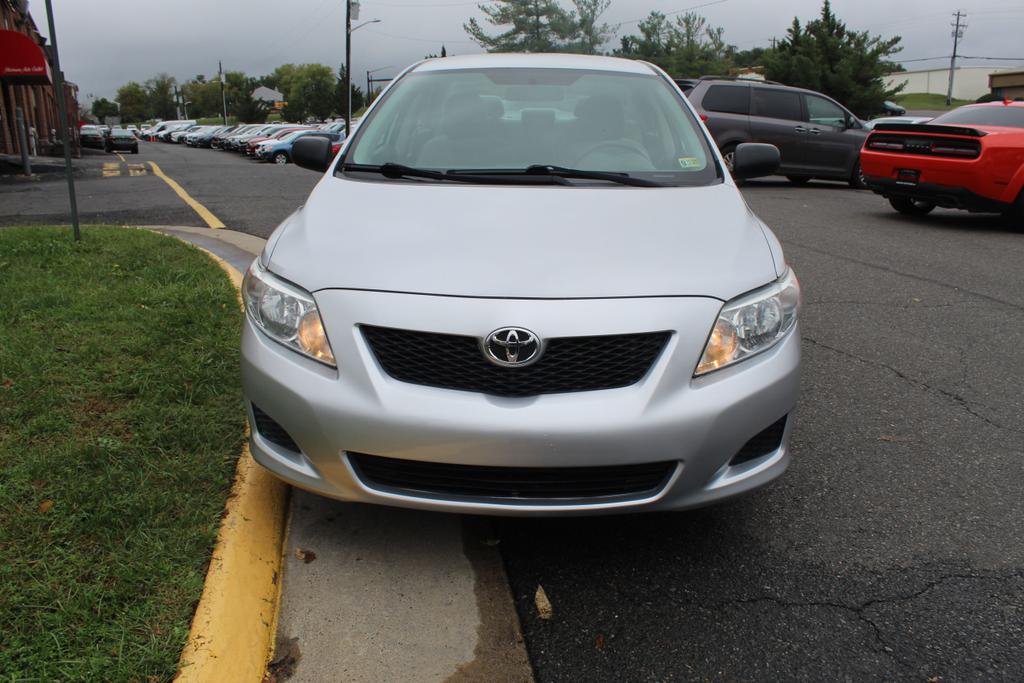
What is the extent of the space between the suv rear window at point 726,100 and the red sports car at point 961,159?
4675 mm

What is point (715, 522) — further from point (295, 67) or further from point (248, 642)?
point (295, 67)

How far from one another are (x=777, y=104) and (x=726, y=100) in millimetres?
897

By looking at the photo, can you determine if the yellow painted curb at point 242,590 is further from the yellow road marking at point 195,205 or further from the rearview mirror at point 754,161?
the yellow road marking at point 195,205

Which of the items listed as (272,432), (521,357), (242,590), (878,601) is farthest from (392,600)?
(878,601)

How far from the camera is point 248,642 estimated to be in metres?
2.34

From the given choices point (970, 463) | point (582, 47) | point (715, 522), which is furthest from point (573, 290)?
point (582, 47)

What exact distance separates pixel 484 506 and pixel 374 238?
93 cm

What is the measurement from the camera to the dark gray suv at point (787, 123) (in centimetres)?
1479

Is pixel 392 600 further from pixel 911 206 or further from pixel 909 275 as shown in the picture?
pixel 911 206

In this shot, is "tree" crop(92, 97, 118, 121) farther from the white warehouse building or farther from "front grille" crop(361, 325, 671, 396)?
"front grille" crop(361, 325, 671, 396)

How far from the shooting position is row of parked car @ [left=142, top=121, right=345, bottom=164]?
31859 mm

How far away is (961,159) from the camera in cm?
955

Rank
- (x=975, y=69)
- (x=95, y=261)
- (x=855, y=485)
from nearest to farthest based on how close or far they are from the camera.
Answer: (x=855, y=485)
(x=95, y=261)
(x=975, y=69)

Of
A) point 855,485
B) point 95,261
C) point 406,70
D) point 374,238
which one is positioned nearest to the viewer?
point 374,238
